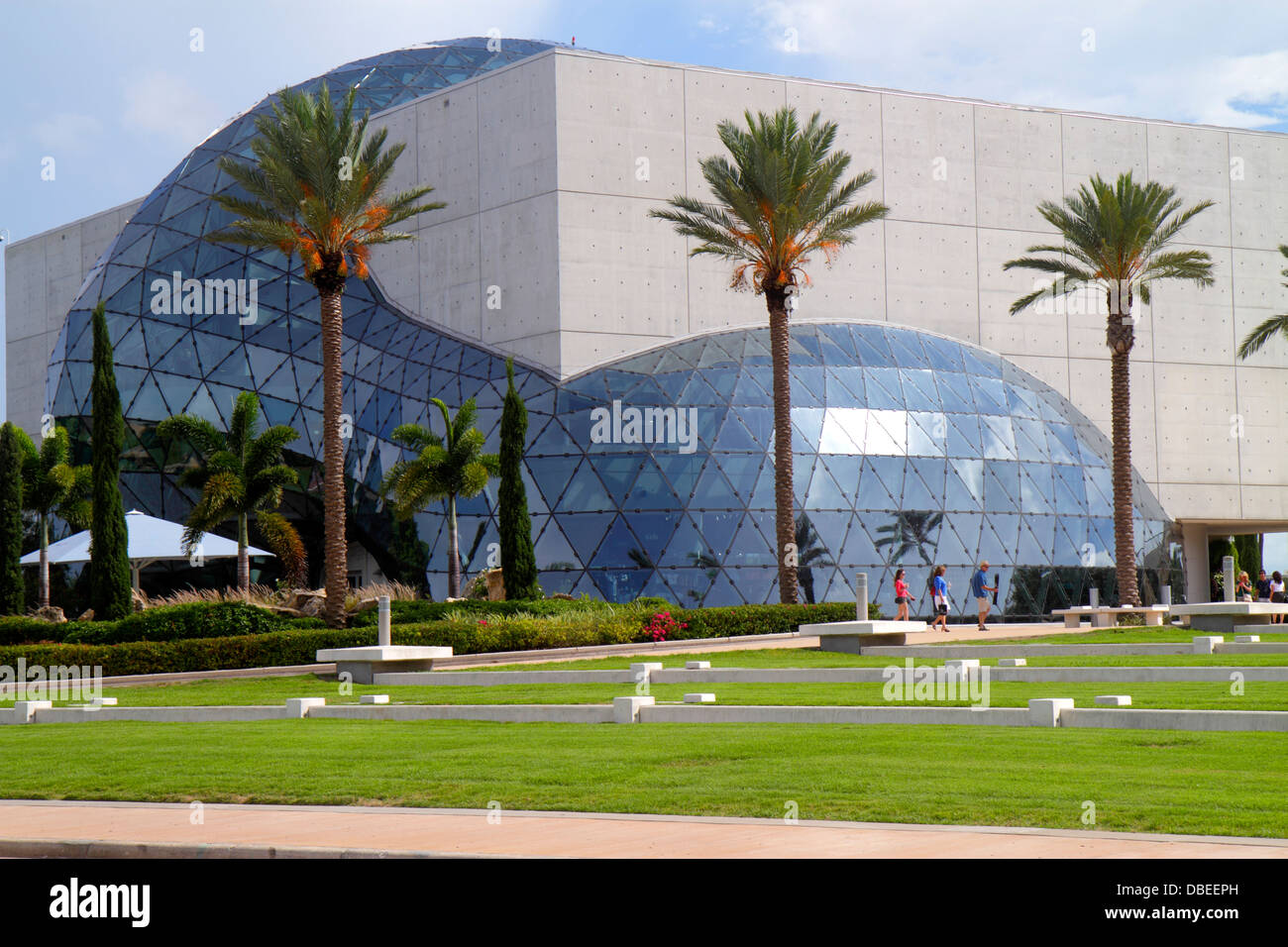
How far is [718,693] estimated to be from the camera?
64.2 feet

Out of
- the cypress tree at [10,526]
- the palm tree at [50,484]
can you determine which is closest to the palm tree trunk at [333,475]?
the cypress tree at [10,526]

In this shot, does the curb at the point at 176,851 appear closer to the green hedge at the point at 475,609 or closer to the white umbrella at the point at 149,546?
the green hedge at the point at 475,609

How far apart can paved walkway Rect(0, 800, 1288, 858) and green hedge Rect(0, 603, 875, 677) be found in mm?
16188

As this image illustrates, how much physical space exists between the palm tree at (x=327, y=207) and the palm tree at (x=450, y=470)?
4.46m

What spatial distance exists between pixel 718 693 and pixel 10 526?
857 inches

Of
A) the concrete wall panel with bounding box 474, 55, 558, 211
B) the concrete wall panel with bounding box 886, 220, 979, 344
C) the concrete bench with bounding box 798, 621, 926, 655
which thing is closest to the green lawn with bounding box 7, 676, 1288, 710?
the concrete bench with bounding box 798, 621, 926, 655

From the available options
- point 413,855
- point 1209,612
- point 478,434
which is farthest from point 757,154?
point 413,855

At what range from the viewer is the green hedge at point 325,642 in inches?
1074

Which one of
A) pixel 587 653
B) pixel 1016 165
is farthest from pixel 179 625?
pixel 1016 165

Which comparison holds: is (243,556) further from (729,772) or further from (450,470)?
(729,772)

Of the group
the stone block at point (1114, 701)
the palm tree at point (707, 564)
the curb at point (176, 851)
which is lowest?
the curb at point (176, 851)
